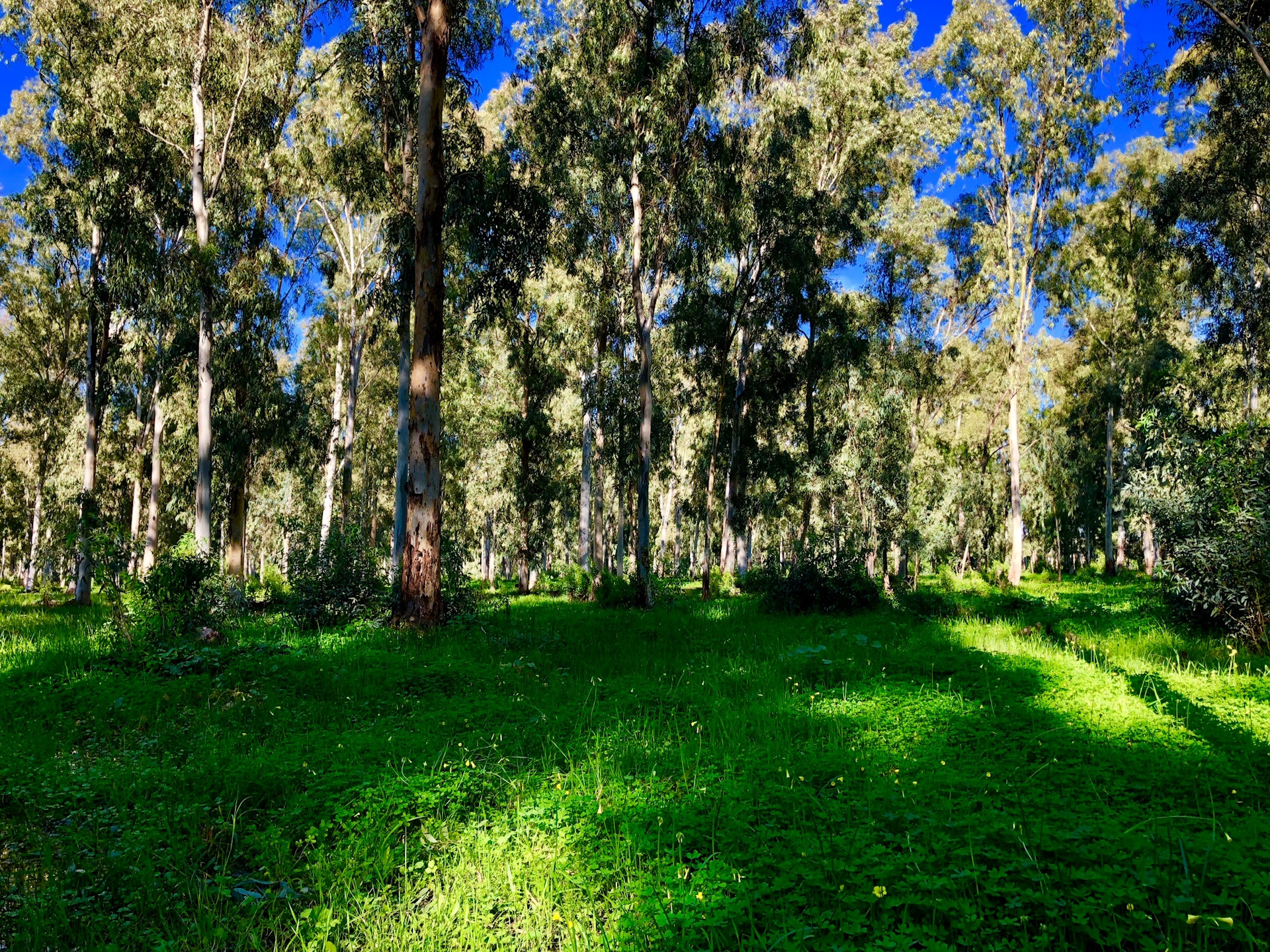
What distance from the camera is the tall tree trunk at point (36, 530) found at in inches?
1102

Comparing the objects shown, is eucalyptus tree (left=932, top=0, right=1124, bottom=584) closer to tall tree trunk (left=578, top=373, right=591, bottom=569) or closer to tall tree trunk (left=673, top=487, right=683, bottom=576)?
tall tree trunk (left=578, top=373, right=591, bottom=569)

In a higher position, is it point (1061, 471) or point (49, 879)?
point (1061, 471)

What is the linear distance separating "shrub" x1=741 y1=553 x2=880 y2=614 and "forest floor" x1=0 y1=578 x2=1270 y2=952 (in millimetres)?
6849

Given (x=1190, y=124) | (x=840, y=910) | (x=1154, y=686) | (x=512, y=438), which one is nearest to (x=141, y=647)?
(x=840, y=910)

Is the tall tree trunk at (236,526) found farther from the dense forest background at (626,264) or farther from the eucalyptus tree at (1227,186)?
the eucalyptus tree at (1227,186)

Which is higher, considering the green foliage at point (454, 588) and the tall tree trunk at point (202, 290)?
the tall tree trunk at point (202, 290)

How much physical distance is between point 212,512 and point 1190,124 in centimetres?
3386

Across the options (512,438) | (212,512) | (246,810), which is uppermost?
(512,438)

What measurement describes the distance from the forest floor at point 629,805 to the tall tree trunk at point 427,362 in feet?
8.19

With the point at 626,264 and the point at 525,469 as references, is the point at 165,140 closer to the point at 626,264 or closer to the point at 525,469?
the point at 626,264

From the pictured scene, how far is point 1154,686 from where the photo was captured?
6059 millimetres

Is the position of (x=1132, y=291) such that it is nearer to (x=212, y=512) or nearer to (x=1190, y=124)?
(x=1190, y=124)

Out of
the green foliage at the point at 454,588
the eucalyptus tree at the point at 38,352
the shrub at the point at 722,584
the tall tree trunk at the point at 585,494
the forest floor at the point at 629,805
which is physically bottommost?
the shrub at the point at 722,584

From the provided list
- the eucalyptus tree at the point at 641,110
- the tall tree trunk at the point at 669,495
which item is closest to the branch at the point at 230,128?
the eucalyptus tree at the point at 641,110
